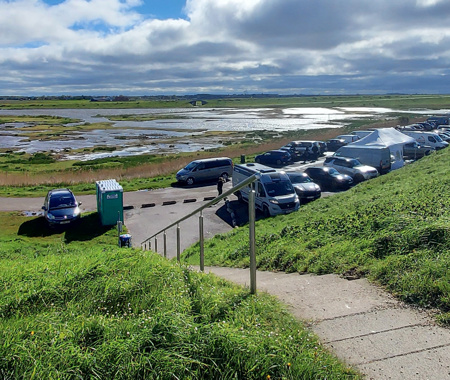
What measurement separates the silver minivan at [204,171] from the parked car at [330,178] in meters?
7.30

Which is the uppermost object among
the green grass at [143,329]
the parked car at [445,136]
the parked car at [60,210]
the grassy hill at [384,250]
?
the green grass at [143,329]

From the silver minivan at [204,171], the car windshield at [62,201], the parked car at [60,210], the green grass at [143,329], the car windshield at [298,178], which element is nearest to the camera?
the green grass at [143,329]

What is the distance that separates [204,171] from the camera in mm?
30984

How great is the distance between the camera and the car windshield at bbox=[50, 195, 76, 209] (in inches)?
821

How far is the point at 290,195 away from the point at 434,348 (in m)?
16.5

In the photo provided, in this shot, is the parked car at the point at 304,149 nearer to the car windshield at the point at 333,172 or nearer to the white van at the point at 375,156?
the white van at the point at 375,156

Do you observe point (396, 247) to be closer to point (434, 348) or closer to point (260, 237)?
point (434, 348)

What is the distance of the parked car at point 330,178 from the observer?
25.5 metres

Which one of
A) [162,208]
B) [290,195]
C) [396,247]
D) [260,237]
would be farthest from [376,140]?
[396,247]

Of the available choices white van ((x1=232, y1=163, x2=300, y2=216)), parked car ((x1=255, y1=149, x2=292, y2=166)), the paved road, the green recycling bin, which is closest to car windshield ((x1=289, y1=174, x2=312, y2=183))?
white van ((x1=232, y1=163, x2=300, y2=216))

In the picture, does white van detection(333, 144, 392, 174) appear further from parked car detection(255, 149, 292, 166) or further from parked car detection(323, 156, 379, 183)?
parked car detection(255, 149, 292, 166)

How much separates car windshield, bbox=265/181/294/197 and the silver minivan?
11.1 m

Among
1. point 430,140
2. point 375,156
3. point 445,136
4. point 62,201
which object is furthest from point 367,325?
point 445,136

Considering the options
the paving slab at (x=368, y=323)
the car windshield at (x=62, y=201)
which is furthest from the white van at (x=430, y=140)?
the paving slab at (x=368, y=323)
